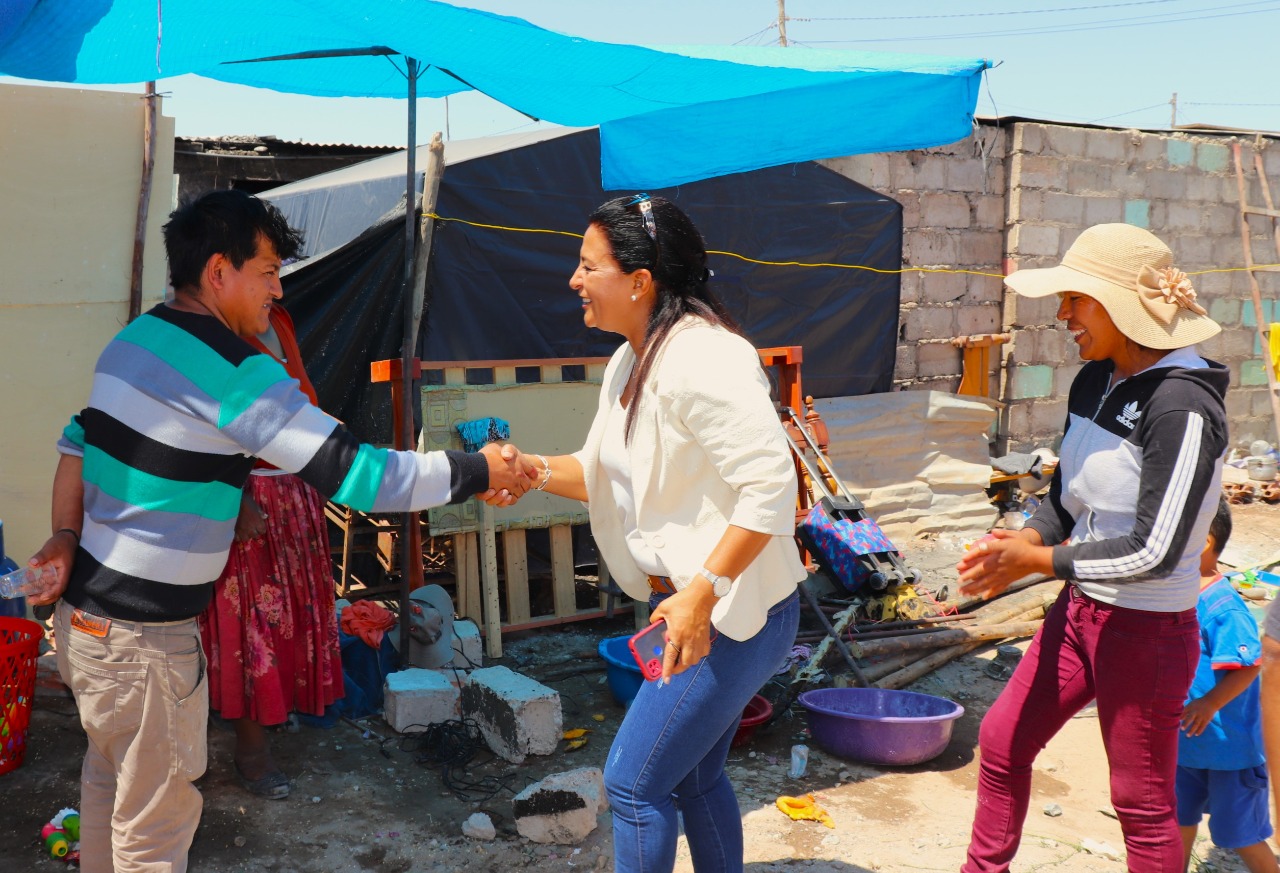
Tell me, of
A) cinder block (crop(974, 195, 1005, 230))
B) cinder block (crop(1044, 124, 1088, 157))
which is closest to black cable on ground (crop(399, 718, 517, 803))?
cinder block (crop(974, 195, 1005, 230))

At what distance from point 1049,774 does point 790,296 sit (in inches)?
164

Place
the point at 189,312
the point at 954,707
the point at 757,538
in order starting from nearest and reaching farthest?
the point at 757,538, the point at 189,312, the point at 954,707

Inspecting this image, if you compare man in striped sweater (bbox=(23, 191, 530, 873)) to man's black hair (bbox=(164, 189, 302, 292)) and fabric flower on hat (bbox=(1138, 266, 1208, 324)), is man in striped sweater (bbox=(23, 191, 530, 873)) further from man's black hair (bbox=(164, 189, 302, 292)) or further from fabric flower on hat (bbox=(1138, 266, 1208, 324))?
fabric flower on hat (bbox=(1138, 266, 1208, 324))

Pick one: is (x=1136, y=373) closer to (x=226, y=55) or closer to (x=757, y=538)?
(x=757, y=538)

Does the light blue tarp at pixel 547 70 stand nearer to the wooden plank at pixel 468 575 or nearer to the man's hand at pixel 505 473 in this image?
the man's hand at pixel 505 473

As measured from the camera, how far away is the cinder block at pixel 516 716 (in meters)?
4.12

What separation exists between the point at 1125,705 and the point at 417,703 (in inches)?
109

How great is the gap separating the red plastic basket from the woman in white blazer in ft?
7.39

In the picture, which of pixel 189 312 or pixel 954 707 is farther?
pixel 954 707

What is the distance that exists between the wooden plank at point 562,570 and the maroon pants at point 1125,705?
129 inches

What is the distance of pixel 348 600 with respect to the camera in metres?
5.49

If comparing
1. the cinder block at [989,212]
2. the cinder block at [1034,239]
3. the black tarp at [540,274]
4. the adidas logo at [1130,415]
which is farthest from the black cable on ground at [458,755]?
the cinder block at [1034,239]

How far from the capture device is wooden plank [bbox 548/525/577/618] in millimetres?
5805

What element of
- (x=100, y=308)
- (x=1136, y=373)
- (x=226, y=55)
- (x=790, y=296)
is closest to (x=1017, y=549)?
(x=1136, y=373)
